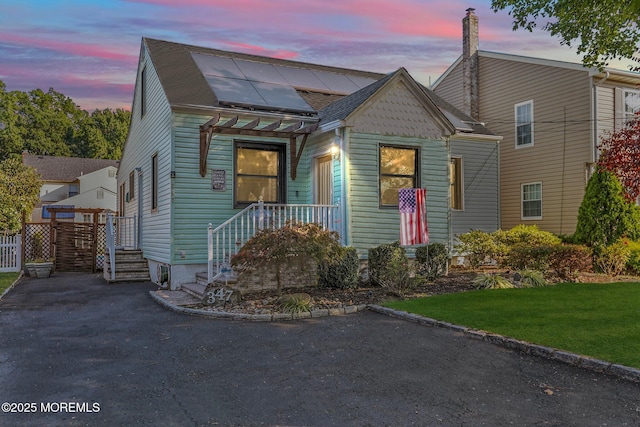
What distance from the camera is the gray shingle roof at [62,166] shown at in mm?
43781

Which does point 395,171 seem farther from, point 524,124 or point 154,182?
point 524,124

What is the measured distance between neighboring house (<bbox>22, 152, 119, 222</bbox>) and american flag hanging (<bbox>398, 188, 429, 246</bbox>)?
3262 centimetres

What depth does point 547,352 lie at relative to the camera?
518cm

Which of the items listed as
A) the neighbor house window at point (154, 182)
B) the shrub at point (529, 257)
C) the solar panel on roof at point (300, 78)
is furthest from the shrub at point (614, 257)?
the neighbor house window at point (154, 182)

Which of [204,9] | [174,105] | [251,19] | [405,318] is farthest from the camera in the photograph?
[251,19]

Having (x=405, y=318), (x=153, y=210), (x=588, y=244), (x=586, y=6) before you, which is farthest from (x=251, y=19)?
(x=588, y=244)

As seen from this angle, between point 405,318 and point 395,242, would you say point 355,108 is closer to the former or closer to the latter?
point 395,242

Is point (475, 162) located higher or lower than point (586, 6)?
lower

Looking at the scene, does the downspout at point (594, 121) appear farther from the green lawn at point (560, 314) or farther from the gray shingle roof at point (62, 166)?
the gray shingle roof at point (62, 166)

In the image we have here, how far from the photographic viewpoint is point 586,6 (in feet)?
34.6

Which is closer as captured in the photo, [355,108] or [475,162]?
[355,108]

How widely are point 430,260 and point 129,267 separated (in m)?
Result: 8.27

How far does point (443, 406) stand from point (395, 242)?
256 inches

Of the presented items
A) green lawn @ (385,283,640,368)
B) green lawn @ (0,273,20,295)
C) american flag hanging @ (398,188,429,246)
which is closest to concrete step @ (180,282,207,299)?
green lawn @ (385,283,640,368)
